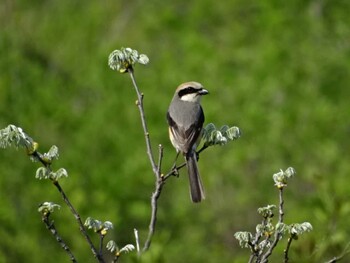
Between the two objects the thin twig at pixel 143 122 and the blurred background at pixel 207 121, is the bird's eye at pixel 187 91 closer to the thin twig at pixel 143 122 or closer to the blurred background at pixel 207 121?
the thin twig at pixel 143 122

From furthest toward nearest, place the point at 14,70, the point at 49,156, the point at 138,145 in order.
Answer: the point at 138,145 → the point at 14,70 → the point at 49,156

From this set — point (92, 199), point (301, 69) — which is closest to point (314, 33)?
point (301, 69)

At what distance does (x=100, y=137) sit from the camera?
90.7 ft

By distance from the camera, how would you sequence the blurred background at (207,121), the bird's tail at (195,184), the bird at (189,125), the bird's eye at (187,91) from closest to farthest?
the bird's tail at (195,184)
the bird at (189,125)
the bird's eye at (187,91)
the blurred background at (207,121)

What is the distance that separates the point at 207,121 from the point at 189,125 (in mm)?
20395

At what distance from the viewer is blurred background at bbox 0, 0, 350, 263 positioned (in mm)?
23750

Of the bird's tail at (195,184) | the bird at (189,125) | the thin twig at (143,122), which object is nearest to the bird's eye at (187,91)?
the bird at (189,125)

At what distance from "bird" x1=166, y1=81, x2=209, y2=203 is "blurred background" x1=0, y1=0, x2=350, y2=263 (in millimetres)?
14599

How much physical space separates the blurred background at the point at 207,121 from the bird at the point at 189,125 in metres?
14.6

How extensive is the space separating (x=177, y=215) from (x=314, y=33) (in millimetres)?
8253

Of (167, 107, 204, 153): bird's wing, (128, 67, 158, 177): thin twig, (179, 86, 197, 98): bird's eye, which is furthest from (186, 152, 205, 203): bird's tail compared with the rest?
(128, 67, 158, 177): thin twig

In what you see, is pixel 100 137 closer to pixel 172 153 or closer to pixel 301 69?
pixel 172 153

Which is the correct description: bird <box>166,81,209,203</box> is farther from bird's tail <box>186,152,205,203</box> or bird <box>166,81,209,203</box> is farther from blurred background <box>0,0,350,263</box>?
blurred background <box>0,0,350,263</box>

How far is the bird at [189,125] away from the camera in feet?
20.6
